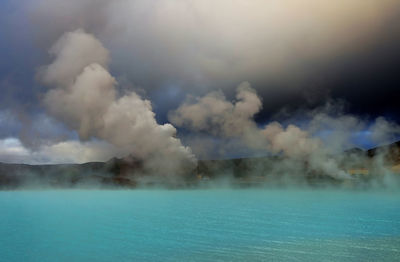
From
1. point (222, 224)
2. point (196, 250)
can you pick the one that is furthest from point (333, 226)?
point (196, 250)

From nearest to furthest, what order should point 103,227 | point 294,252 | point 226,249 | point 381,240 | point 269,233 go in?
point 294,252 → point 226,249 → point 381,240 → point 269,233 → point 103,227

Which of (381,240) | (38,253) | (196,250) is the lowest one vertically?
(38,253)

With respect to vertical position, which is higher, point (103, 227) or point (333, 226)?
point (333, 226)

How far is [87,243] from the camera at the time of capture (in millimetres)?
30047

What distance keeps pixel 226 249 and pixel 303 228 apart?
1392cm

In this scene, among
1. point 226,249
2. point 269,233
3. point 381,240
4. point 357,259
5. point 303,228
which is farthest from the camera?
point 303,228

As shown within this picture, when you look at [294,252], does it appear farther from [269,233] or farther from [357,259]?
[269,233]

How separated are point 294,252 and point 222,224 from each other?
16.7 m

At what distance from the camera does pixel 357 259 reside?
2248 cm

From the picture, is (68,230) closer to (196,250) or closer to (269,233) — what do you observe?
(196,250)

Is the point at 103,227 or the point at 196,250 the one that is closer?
the point at 196,250

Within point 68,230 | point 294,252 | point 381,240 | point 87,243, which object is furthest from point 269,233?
point 68,230

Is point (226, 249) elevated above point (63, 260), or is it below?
above

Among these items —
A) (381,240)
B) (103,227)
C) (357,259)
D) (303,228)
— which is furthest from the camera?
(103,227)
